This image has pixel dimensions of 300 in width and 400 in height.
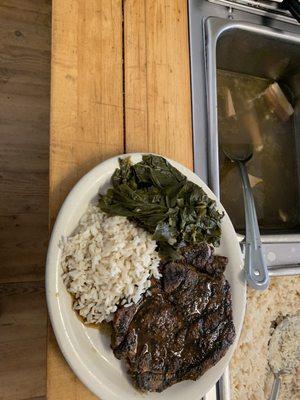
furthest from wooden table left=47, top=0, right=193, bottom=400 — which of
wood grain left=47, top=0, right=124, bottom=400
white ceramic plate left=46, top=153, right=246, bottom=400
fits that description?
white ceramic plate left=46, top=153, right=246, bottom=400

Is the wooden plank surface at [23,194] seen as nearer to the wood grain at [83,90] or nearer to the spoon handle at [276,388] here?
the wood grain at [83,90]

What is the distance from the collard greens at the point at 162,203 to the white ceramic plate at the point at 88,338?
0.15ft

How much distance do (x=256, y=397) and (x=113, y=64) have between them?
164cm

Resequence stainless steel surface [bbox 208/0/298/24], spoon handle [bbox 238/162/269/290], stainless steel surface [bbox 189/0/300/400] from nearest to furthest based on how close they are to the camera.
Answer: spoon handle [bbox 238/162/269/290], stainless steel surface [bbox 189/0/300/400], stainless steel surface [bbox 208/0/298/24]

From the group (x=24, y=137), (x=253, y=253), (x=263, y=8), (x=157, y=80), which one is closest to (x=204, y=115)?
(x=157, y=80)

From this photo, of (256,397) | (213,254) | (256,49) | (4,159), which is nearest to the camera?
(213,254)

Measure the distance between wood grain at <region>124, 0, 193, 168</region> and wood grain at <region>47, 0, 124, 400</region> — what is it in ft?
0.18

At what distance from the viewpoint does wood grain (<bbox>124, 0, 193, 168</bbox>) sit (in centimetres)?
158

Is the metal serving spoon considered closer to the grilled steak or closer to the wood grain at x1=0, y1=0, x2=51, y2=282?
the grilled steak

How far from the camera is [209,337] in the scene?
1.34m

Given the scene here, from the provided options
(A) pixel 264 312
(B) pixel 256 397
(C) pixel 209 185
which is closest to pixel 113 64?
(C) pixel 209 185

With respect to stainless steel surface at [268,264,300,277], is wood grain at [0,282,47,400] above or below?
below

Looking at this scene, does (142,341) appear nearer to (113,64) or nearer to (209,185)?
(209,185)

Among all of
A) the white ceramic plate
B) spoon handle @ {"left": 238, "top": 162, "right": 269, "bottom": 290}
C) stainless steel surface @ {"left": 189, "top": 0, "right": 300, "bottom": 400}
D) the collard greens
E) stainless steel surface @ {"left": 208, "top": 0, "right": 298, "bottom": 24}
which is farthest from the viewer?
stainless steel surface @ {"left": 208, "top": 0, "right": 298, "bottom": 24}
